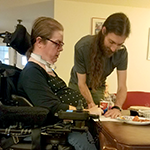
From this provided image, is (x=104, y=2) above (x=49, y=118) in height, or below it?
above

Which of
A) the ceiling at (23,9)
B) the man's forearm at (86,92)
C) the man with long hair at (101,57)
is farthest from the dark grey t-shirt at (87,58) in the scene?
the ceiling at (23,9)

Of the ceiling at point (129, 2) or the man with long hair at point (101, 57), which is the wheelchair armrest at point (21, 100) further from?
the ceiling at point (129, 2)

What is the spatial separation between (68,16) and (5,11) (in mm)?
1389

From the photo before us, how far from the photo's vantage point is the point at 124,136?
716 millimetres

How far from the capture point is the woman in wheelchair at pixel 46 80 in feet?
2.77

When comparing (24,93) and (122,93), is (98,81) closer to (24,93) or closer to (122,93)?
(122,93)

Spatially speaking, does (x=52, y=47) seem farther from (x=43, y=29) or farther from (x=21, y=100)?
(x=21, y=100)

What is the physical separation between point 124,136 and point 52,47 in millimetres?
590

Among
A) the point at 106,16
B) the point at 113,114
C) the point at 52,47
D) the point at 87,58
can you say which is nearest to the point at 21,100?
the point at 52,47

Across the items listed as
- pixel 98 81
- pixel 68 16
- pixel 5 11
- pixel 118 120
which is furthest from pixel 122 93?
pixel 5 11

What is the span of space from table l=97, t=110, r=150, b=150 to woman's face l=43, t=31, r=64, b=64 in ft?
1.45

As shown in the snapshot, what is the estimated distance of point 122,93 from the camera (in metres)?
1.45

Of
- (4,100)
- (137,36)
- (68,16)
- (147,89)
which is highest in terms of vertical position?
(68,16)

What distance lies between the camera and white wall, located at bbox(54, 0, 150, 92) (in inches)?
111
